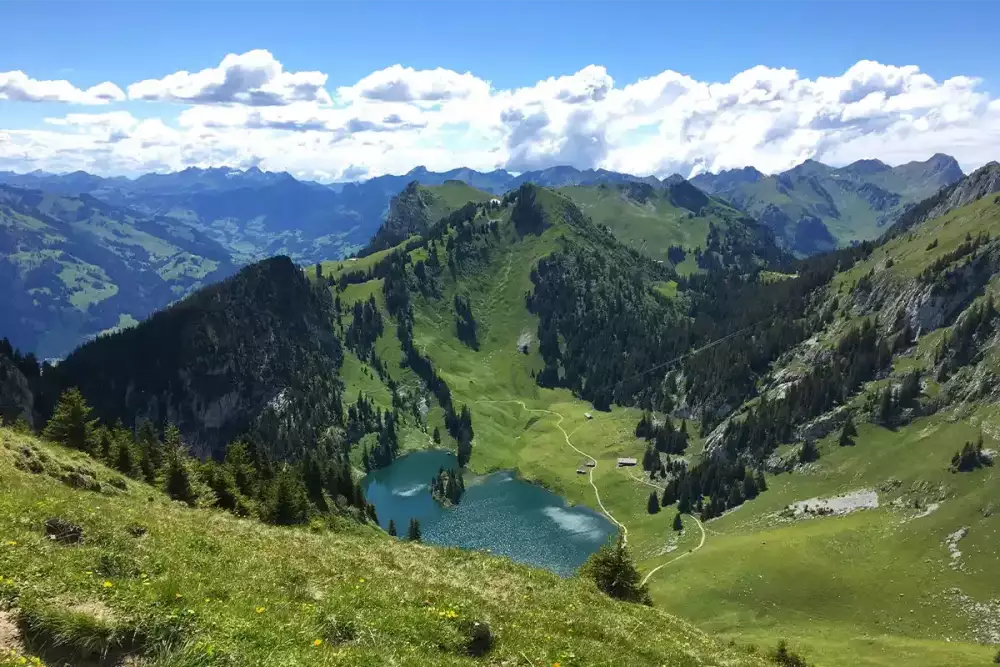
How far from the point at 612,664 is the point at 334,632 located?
1094 cm

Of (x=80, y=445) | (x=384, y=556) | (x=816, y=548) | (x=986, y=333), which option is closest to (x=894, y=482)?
(x=816, y=548)

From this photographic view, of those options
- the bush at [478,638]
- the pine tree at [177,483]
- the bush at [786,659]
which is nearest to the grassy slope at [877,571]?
the bush at [786,659]

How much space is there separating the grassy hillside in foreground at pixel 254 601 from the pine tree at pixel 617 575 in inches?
306

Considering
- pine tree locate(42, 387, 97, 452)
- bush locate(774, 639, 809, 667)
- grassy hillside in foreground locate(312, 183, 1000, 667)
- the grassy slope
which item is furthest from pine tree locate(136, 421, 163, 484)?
grassy hillside in foreground locate(312, 183, 1000, 667)

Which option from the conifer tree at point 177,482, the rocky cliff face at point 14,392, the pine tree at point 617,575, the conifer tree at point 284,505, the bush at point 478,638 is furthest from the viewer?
the rocky cliff face at point 14,392

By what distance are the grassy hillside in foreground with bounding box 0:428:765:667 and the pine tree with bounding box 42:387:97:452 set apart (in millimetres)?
26887

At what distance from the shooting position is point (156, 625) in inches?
651

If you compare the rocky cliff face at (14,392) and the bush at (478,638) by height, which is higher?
the bush at (478,638)

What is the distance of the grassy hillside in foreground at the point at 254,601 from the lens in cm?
1599

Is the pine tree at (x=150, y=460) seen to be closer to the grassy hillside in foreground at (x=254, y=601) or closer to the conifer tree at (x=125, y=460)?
the conifer tree at (x=125, y=460)

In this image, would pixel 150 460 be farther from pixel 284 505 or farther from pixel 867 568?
pixel 867 568

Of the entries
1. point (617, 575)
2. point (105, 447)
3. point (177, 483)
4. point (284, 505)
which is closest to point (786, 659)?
point (617, 575)

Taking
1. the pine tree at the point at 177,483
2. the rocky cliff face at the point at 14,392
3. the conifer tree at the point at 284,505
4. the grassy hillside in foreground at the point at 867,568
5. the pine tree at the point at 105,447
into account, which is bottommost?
the grassy hillside in foreground at the point at 867,568

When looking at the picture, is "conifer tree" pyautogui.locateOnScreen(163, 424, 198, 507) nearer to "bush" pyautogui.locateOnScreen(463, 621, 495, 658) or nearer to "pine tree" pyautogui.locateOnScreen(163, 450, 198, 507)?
"pine tree" pyautogui.locateOnScreen(163, 450, 198, 507)
